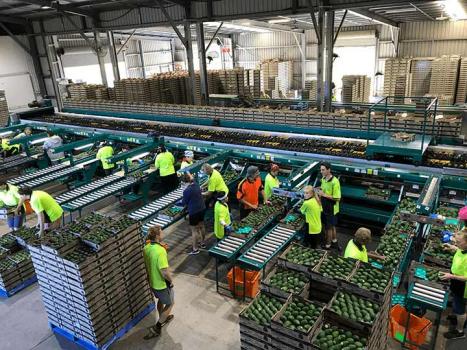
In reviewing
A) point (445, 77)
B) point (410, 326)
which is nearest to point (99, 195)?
point (410, 326)

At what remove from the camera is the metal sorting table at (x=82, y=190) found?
877 cm

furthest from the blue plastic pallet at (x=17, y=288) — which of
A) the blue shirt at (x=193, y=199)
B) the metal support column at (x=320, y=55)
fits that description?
the metal support column at (x=320, y=55)

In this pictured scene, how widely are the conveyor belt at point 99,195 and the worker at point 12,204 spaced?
1063 mm

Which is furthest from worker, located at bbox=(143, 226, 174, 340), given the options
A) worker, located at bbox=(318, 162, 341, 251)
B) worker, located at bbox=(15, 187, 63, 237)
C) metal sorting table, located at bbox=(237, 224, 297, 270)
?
worker, located at bbox=(318, 162, 341, 251)

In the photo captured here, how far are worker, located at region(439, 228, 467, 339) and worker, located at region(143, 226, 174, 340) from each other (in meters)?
3.78

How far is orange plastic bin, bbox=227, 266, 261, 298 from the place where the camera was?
6.23 meters

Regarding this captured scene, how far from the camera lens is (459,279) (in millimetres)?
4723

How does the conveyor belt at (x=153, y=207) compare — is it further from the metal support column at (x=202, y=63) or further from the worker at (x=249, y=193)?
the metal support column at (x=202, y=63)

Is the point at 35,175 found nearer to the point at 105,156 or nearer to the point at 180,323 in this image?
the point at 105,156

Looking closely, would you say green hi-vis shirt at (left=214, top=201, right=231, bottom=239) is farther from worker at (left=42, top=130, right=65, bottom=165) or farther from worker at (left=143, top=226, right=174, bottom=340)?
worker at (left=42, top=130, right=65, bottom=165)

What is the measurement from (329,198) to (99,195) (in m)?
5.47

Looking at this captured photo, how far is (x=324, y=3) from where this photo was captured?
1088 centimetres

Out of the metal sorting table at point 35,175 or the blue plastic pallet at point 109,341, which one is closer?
the blue plastic pallet at point 109,341

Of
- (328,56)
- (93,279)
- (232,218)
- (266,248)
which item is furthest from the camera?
(328,56)
